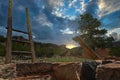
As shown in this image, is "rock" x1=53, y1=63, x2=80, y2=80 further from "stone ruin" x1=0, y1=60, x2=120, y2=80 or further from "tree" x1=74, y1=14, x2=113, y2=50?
"tree" x1=74, y1=14, x2=113, y2=50

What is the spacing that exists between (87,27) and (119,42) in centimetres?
1224

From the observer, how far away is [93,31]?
84.2 feet

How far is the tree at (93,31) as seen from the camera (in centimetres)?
2550

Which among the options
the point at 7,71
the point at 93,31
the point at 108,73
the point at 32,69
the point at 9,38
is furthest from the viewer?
the point at 93,31

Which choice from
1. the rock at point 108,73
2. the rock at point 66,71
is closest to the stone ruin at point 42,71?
the rock at point 66,71

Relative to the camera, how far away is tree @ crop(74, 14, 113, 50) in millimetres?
25500

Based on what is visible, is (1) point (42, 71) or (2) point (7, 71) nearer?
(2) point (7, 71)

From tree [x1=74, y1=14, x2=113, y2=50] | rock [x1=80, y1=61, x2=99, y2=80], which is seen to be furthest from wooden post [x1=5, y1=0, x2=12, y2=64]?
tree [x1=74, y1=14, x2=113, y2=50]

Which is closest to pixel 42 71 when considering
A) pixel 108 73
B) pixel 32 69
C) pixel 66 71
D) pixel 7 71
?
pixel 32 69

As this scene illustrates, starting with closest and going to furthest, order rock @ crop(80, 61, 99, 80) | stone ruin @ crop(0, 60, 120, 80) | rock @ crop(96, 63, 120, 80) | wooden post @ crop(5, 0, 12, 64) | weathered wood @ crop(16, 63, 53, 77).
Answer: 1. rock @ crop(96, 63, 120, 80)
2. rock @ crop(80, 61, 99, 80)
3. stone ruin @ crop(0, 60, 120, 80)
4. weathered wood @ crop(16, 63, 53, 77)
5. wooden post @ crop(5, 0, 12, 64)

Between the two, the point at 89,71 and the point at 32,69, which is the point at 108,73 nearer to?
the point at 89,71

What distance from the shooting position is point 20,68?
3.26 meters

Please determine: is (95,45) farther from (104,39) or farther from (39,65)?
(39,65)

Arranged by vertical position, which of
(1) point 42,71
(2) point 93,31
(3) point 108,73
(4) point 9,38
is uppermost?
(2) point 93,31
